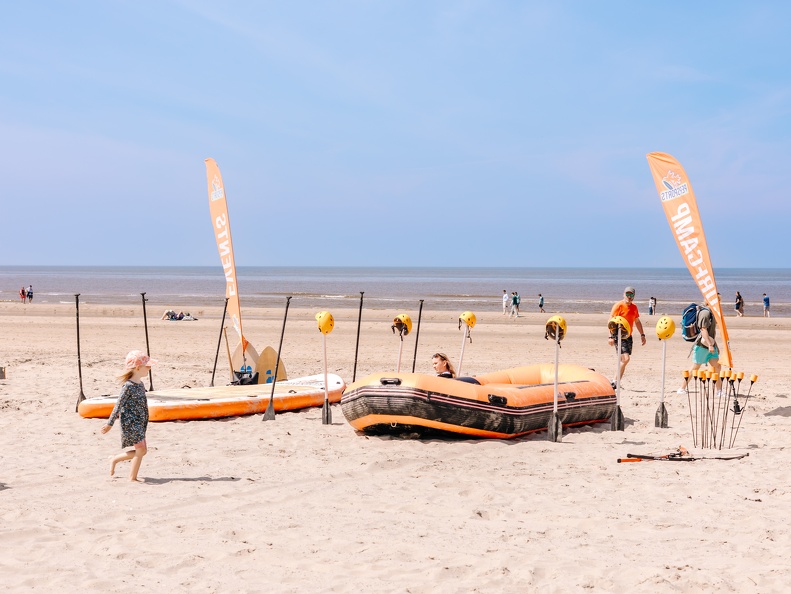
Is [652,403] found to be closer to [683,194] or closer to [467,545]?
[683,194]

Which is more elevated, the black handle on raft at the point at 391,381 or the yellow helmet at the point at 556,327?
the yellow helmet at the point at 556,327

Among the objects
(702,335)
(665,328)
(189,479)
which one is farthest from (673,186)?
(189,479)

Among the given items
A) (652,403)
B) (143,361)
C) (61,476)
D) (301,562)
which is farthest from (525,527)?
(652,403)

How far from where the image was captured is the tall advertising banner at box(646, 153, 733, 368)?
10422 millimetres

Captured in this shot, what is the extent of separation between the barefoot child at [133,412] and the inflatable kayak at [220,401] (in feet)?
9.34

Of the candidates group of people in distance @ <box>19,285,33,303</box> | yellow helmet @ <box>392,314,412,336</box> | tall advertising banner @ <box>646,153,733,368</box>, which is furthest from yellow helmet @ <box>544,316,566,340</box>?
group of people in distance @ <box>19,285,33,303</box>

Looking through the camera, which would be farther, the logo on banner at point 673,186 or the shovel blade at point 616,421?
the logo on banner at point 673,186

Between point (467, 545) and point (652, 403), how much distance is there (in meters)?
6.87

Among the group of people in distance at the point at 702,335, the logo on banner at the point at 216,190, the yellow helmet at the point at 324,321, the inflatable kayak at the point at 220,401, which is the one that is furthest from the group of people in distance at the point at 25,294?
the group of people in distance at the point at 702,335

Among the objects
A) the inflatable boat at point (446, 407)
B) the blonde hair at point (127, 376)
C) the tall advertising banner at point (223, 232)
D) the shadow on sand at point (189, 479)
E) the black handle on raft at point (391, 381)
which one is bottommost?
the shadow on sand at point (189, 479)

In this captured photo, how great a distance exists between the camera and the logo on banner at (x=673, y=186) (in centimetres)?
1062

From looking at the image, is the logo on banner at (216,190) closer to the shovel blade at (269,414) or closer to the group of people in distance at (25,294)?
→ the shovel blade at (269,414)

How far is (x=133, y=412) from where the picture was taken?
21.3ft

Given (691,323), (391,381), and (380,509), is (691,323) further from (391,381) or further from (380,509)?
(380,509)
